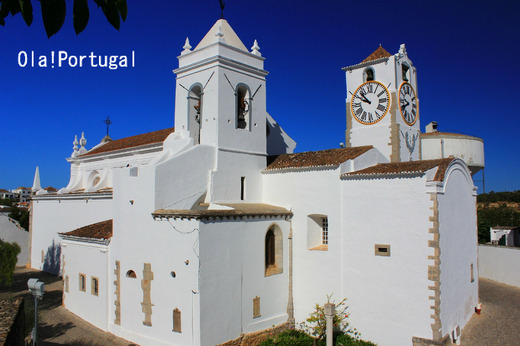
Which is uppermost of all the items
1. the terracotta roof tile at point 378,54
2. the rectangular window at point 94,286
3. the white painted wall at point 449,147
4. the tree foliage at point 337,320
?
the terracotta roof tile at point 378,54

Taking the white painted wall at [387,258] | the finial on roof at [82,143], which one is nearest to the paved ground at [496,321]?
the white painted wall at [387,258]

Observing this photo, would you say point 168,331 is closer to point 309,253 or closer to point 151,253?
point 151,253

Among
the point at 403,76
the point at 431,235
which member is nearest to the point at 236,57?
the point at 403,76

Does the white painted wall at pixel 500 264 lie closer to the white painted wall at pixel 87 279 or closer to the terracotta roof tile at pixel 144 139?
the terracotta roof tile at pixel 144 139

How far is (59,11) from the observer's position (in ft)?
8.71

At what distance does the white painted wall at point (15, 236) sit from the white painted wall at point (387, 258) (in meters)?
25.4

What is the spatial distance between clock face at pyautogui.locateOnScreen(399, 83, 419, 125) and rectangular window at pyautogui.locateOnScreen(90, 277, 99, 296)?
50.6 feet

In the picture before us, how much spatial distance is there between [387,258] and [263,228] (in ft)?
15.6

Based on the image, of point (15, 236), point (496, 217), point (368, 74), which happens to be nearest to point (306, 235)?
point (368, 74)

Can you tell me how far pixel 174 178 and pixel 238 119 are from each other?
4.52 meters

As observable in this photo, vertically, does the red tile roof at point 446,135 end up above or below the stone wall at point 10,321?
above

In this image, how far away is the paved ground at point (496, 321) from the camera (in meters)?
15.1

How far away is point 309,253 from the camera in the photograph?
16.5 m

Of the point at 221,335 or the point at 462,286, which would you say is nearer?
the point at 221,335
